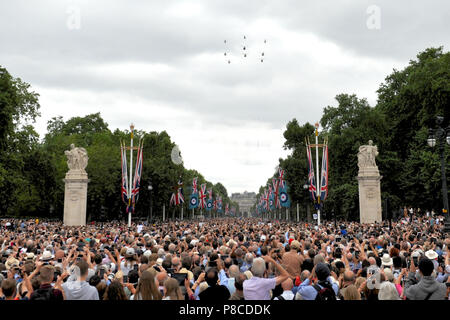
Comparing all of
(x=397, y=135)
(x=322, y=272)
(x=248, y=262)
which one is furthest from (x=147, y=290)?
(x=397, y=135)

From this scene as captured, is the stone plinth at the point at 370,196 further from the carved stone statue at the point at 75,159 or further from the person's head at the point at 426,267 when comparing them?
the person's head at the point at 426,267

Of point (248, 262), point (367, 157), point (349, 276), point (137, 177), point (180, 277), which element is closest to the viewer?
point (349, 276)

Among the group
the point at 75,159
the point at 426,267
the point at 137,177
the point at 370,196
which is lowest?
the point at 426,267

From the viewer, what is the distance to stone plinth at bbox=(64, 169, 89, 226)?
1419 inches

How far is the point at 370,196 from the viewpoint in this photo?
112 ft

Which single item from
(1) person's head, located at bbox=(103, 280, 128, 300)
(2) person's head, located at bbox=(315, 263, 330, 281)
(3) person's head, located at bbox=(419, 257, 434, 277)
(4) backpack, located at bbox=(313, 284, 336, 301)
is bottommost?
(4) backpack, located at bbox=(313, 284, 336, 301)

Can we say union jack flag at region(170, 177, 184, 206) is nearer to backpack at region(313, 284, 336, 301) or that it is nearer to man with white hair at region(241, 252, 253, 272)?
man with white hair at region(241, 252, 253, 272)

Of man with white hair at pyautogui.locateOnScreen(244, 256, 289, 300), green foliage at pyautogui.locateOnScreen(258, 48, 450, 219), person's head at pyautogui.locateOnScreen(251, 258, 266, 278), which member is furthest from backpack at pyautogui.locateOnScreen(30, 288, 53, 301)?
green foliage at pyautogui.locateOnScreen(258, 48, 450, 219)

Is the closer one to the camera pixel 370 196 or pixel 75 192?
pixel 370 196

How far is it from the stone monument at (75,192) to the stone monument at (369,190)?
78.1 feet

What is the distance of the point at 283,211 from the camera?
3794 inches

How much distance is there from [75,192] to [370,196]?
82.6 feet

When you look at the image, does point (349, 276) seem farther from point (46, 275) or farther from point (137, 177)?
point (137, 177)
